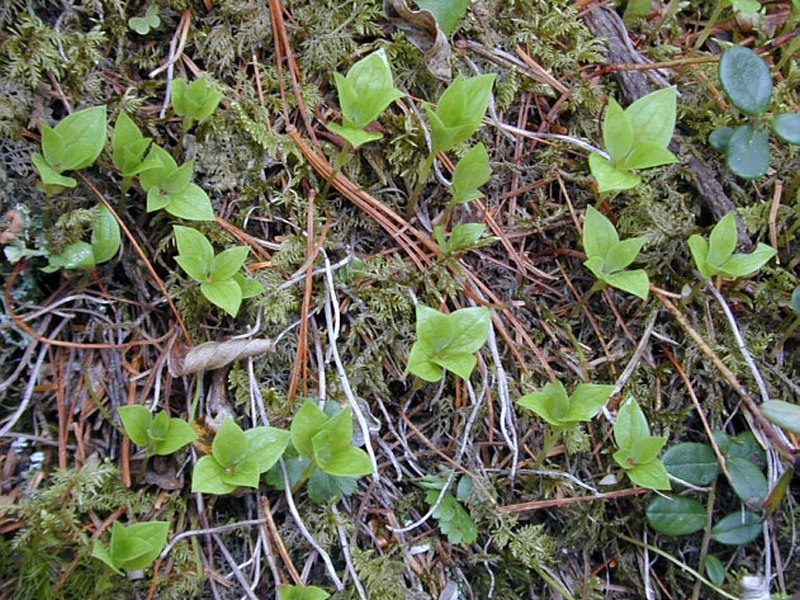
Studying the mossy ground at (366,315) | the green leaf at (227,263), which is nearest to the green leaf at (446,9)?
the mossy ground at (366,315)

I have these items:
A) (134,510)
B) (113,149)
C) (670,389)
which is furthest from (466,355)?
(113,149)

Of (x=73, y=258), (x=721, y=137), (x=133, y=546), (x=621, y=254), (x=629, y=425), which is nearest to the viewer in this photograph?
(x=133, y=546)

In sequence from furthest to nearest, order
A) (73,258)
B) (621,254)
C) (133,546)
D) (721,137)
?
1. (721,137)
2. (621,254)
3. (73,258)
4. (133,546)

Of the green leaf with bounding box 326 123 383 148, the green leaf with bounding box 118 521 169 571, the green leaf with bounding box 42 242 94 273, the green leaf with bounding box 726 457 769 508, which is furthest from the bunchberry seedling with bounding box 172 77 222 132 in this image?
the green leaf with bounding box 726 457 769 508

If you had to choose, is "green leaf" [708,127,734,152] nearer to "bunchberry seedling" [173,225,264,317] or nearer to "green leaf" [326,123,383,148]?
"green leaf" [326,123,383,148]

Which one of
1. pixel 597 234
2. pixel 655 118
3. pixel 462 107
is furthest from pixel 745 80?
pixel 462 107

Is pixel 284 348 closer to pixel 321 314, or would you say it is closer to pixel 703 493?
pixel 321 314

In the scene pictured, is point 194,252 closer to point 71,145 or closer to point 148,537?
point 71,145
